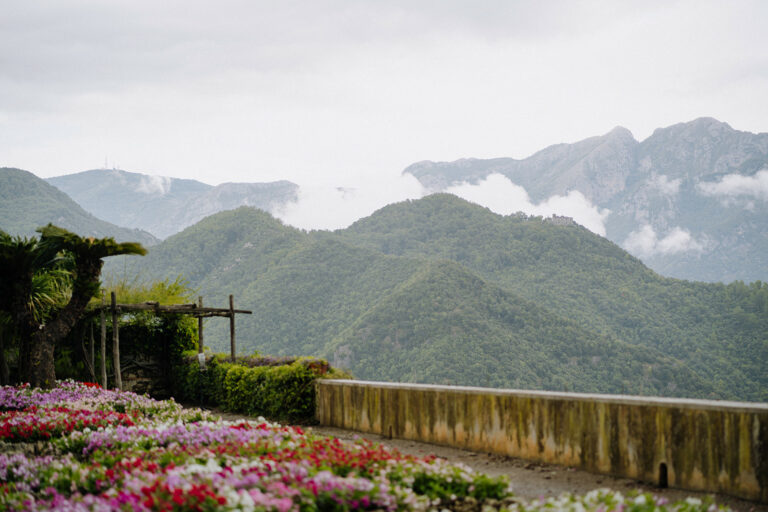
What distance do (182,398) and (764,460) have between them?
13.6m

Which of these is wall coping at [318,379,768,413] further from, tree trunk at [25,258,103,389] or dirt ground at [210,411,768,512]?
tree trunk at [25,258,103,389]

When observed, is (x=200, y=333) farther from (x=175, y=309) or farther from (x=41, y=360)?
(x=41, y=360)

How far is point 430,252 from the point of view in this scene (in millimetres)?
103188

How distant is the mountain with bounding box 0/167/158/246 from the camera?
313ft

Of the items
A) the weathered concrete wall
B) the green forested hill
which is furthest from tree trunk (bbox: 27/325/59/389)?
the green forested hill

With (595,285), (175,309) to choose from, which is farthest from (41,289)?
(595,285)

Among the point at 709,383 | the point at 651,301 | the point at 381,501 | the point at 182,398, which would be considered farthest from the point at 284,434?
the point at 651,301

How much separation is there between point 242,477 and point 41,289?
423 inches

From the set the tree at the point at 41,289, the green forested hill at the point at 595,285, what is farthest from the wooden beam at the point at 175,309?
the green forested hill at the point at 595,285

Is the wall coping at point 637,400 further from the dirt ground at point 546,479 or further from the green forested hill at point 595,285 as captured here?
the green forested hill at point 595,285

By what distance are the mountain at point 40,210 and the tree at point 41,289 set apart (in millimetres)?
86368

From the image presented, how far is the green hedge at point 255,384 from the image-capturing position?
11305mm

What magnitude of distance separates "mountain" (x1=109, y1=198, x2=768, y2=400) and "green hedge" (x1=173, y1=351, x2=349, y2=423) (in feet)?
157

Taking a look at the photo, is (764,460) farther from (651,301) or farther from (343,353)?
(651,301)
